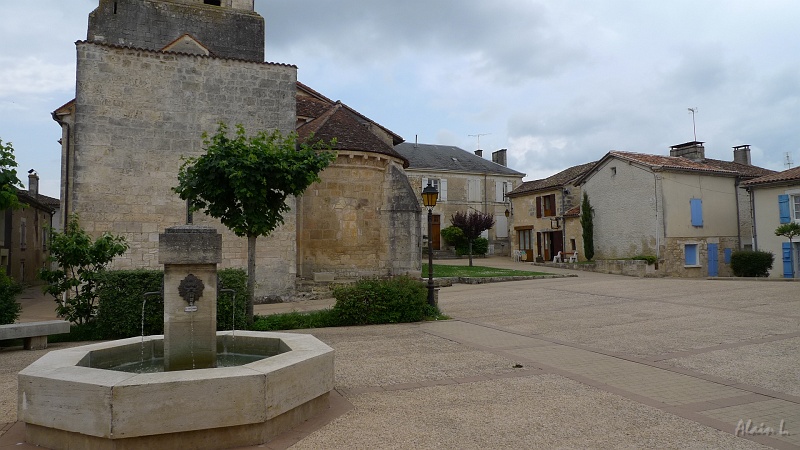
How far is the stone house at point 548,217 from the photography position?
99.3 ft

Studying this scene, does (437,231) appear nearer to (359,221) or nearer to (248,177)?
(359,221)

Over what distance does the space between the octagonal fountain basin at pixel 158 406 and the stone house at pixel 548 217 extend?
1068 inches

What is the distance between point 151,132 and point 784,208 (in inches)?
962

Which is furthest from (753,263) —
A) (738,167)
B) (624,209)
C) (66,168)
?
(66,168)

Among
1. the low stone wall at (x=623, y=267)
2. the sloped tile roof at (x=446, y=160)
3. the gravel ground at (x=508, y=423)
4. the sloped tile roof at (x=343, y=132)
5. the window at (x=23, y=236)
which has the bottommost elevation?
the gravel ground at (x=508, y=423)

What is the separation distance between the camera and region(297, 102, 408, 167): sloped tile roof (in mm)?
16281

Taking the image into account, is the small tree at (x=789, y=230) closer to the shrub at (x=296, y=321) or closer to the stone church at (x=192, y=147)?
the stone church at (x=192, y=147)

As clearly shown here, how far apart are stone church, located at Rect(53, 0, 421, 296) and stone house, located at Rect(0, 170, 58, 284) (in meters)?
11.0

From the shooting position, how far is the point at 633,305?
12.9 m

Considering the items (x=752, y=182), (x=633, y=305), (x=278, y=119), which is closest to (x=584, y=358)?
(x=633, y=305)

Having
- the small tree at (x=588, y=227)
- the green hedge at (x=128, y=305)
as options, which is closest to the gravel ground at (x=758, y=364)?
the green hedge at (x=128, y=305)

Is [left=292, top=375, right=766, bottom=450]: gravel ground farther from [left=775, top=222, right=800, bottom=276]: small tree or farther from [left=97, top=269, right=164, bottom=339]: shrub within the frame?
[left=775, top=222, right=800, bottom=276]: small tree

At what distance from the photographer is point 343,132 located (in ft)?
55.2

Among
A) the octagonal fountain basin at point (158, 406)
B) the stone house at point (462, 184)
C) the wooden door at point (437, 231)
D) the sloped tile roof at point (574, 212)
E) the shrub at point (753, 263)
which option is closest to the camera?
the octagonal fountain basin at point (158, 406)
